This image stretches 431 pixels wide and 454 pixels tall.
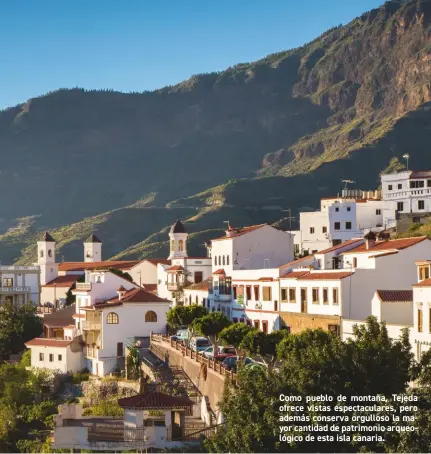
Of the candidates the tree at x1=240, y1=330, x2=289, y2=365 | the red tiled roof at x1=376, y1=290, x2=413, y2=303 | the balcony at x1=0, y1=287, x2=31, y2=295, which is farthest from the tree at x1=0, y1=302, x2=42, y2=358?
the red tiled roof at x1=376, y1=290, x2=413, y2=303

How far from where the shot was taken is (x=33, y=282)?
12356cm

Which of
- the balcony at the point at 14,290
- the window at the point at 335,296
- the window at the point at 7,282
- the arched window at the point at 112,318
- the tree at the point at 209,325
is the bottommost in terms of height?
the tree at the point at 209,325

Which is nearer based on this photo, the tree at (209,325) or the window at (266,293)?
the tree at (209,325)

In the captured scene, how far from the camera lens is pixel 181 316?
7806 cm

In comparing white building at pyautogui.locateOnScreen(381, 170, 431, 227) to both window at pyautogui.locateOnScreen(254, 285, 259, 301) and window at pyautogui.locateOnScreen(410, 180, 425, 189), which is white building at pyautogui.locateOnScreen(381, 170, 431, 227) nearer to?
window at pyautogui.locateOnScreen(410, 180, 425, 189)

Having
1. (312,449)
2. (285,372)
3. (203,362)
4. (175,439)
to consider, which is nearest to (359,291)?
(203,362)

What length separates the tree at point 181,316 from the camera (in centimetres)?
7800

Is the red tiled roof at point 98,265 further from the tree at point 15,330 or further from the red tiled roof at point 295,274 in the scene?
the red tiled roof at point 295,274

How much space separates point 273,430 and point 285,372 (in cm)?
381

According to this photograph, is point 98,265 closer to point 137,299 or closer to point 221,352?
point 137,299

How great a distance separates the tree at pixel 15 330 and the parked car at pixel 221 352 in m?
30.1

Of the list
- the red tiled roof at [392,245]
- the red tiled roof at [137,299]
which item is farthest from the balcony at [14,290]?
the red tiled roof at [392,245]

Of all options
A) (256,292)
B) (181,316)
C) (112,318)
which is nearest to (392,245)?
(256,292)

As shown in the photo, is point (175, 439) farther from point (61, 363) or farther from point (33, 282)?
point (33, 282)
